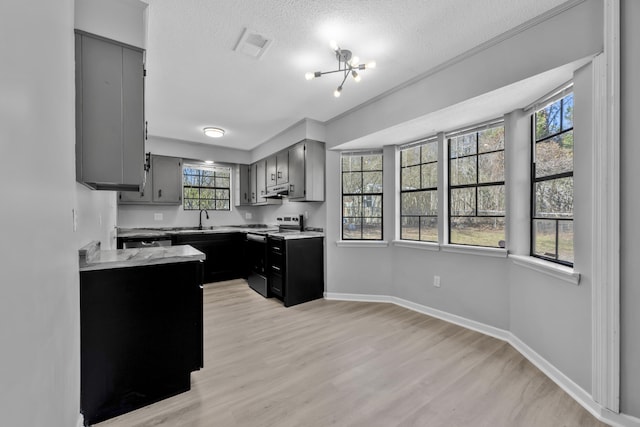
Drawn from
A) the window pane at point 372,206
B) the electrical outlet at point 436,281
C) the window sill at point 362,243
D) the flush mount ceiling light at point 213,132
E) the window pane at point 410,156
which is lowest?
the electrical outlet at point 436,281

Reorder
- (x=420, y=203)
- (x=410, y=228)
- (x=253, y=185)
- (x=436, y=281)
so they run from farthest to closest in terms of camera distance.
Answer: (x=253, y=185)
(x=410, y=228)
(x=420, y=203)
(x=436, y=281)

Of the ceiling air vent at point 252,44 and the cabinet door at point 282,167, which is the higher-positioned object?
the ceiling air vent at point 252,44

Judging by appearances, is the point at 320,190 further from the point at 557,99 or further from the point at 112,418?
the point at 112,418

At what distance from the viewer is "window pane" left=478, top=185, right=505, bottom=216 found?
8.91 ft

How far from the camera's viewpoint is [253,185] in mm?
5602

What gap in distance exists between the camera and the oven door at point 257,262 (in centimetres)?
403

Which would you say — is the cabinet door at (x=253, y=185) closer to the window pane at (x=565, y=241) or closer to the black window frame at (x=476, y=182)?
the black window frame at (x=476, y=182)

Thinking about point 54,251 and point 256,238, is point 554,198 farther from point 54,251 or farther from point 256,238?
point 256,238

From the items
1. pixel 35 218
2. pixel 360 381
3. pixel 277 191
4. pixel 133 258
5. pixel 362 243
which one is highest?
pixel 277 191

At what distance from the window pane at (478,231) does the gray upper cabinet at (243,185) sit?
405 cm

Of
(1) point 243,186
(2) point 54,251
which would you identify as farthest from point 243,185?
(2) point 54,251

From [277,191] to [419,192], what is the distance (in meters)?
2.29

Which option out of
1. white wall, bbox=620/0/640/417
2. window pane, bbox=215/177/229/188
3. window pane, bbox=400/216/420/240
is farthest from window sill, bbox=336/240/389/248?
window pane, bbox=215/177/229/188

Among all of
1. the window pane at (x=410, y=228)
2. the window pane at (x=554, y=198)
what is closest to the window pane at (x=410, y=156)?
the window pane at (x=410, y=228)
